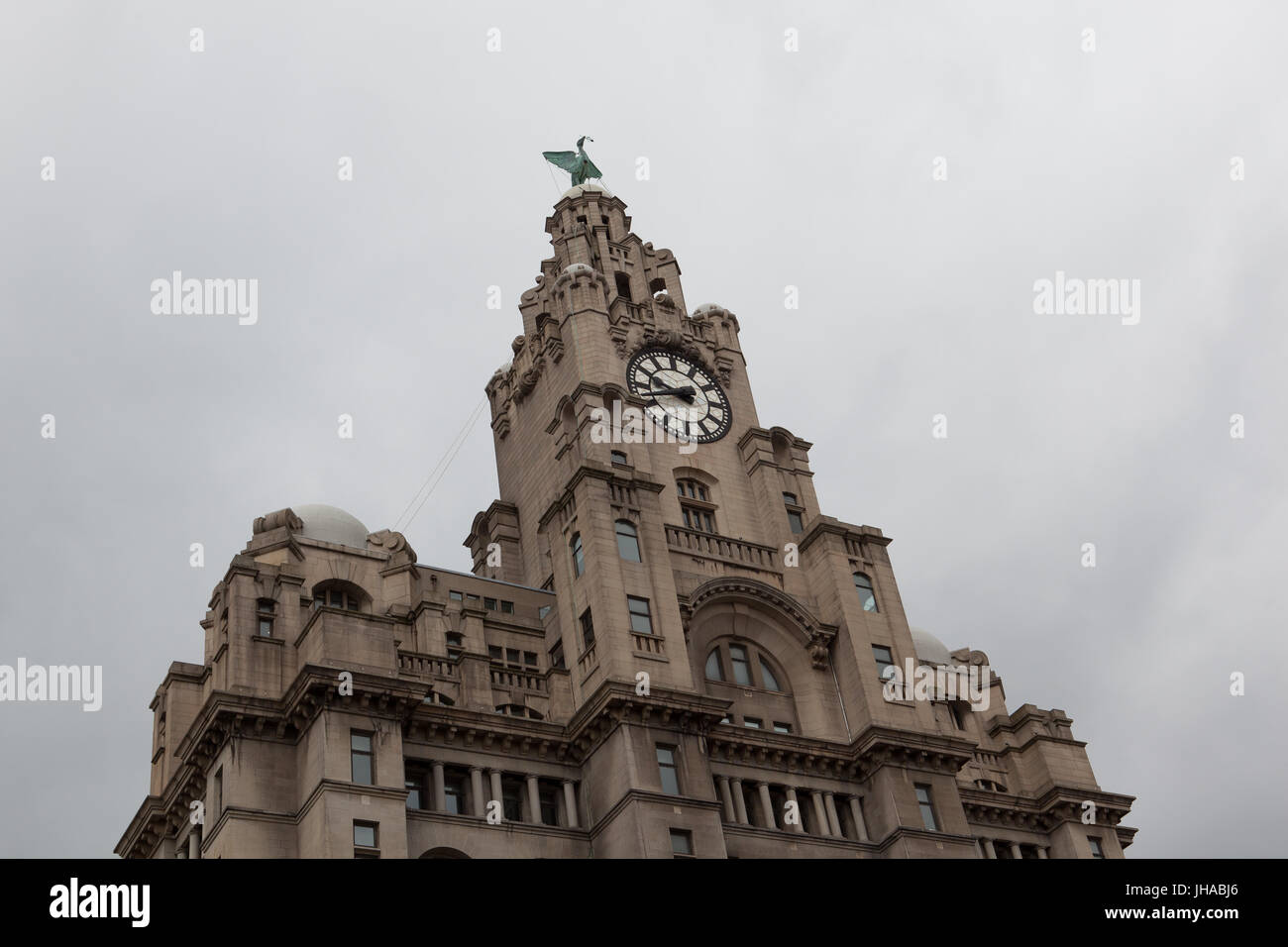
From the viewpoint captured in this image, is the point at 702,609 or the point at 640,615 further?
the point at 702,609

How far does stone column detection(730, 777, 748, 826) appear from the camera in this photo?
58.6m

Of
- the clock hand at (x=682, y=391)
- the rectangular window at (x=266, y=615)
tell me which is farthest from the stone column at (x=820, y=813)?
the clock hand at (x=682, y=391)

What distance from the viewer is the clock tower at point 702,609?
58.1 m

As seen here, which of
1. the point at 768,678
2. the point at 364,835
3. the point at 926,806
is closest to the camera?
the point at 364,835

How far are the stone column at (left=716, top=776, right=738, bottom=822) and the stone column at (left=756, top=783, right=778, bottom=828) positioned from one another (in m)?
1.57

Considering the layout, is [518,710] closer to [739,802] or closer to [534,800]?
[534,800]

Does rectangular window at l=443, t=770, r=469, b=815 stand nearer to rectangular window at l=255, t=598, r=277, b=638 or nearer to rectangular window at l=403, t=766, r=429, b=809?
rectangular window at l=403, t=766, r=429, b=809

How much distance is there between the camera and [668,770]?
5703 cm

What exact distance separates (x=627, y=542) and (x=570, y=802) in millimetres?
12150

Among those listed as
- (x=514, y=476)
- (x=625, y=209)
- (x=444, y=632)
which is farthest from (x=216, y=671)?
(x=625, y=209)

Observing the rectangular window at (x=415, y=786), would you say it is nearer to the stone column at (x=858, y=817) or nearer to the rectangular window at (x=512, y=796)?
the rectangular window at (x=512, y=796)

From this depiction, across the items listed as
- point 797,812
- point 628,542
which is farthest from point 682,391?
point 797,812

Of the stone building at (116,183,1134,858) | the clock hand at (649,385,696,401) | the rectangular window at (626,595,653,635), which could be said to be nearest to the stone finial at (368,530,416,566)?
the stone building at (116,183,1134,858)

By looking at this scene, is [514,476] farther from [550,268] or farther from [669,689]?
[669,689]
